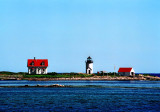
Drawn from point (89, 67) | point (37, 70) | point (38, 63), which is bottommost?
point (37, 70)

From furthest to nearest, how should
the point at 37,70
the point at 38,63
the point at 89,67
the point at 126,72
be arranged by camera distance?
the point at 126,72 < the point at 89,67 < the point at 38,63 < the point at 37,70

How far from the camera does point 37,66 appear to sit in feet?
439

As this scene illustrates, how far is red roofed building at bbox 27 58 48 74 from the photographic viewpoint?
134 metres

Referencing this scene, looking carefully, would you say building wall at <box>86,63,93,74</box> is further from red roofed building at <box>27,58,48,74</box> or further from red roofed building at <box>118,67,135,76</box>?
red roofed building at <box>27,58,48,74</box>

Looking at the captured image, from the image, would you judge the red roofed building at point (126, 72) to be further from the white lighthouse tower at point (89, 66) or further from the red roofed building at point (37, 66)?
the red roofed building at point (37, 66)

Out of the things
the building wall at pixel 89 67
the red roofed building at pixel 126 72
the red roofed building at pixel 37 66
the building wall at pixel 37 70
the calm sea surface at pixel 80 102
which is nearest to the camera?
the calm sea surface at pixel 80 102

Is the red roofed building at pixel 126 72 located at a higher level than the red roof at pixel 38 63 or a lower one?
lower

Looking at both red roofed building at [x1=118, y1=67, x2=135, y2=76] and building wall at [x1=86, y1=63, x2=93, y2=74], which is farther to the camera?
red roofed building at [x1=118, y1=67, x2=135, y2=76]

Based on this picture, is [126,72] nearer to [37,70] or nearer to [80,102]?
[37,70]

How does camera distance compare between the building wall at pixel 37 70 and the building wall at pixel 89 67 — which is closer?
the building wall at pixel 37 70

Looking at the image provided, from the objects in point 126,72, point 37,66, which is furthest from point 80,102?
point 126,72

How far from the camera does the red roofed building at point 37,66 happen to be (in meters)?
134

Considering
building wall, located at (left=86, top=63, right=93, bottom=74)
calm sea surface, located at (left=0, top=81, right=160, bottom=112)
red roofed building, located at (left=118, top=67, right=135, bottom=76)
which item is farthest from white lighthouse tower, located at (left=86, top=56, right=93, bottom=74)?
calm sea surface, located at (left=0, top=81, right=160, bottom=112)

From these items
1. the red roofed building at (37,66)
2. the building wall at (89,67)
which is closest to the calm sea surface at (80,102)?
the red roofed building at (37,66)
